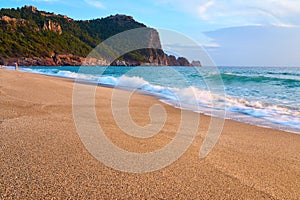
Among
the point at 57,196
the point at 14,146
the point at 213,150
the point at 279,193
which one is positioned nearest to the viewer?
the point at 57,196

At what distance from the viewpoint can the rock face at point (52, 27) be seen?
93250mm

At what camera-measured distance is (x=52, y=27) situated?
94.9 metres

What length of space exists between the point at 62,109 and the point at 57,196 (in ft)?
11.1

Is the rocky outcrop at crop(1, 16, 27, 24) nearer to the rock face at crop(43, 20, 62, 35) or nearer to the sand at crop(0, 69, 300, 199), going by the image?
the rock face at crop(43, 20, 62, 35)

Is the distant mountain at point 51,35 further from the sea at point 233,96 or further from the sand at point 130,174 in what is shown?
the sand at point 130,174

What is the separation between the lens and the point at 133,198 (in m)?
1.70

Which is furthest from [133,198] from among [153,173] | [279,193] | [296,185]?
[296,185]

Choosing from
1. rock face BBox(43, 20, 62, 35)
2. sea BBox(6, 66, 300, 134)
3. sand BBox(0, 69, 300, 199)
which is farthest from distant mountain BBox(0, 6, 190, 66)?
sand BBox(0, 69, 300, 199)

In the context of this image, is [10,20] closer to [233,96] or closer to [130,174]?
[233,96]

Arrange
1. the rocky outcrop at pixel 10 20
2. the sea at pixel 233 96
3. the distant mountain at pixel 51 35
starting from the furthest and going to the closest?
1. the rocky outcrop at pixel 10 20
2. the distant mountain at pixel 51 35
3. the sea at pixel 233 96

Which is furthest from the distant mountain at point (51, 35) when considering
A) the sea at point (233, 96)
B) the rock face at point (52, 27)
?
the sea at point (233, 96)

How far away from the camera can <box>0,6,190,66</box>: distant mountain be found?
67.7m

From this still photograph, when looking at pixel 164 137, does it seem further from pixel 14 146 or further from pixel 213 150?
pixel 14 146

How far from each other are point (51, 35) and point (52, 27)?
7.53m
